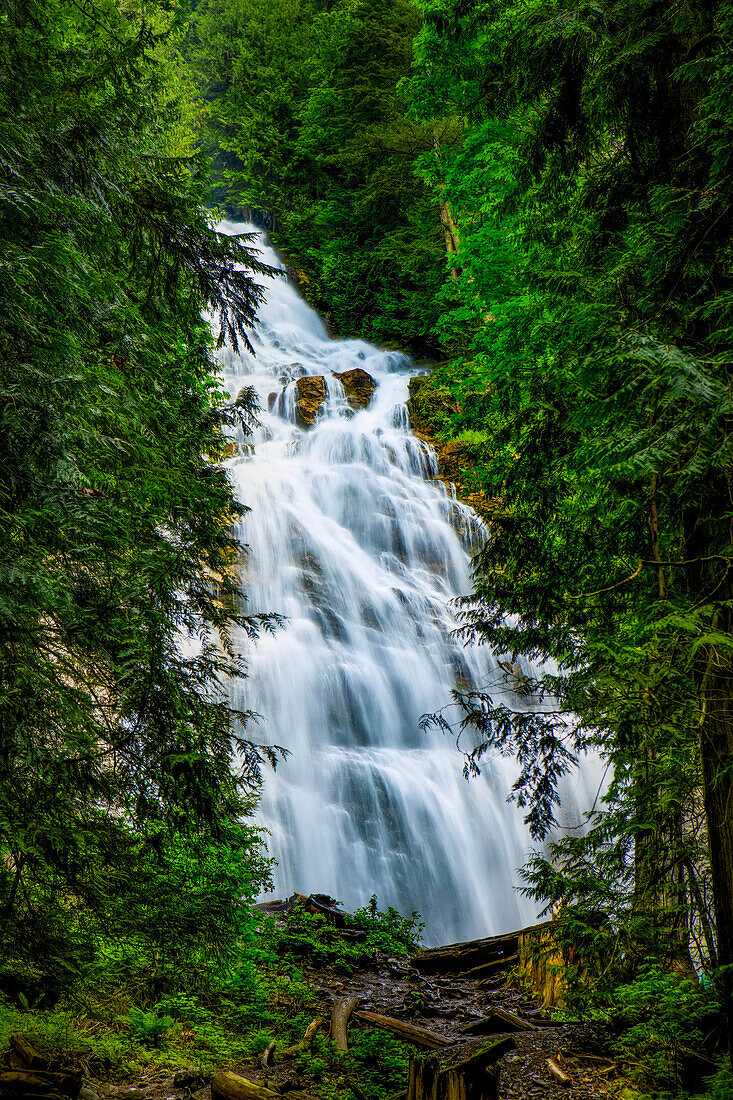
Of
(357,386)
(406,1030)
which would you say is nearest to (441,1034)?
(406,1030)

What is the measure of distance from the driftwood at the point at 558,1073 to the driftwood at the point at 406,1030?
75cm

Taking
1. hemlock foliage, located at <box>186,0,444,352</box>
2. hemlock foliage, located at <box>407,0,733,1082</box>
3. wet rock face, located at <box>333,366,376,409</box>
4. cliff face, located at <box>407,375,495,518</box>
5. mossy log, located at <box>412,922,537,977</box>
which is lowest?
mossy log, located at <box>412,922,537,977</box>

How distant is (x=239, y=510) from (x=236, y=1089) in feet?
12.8

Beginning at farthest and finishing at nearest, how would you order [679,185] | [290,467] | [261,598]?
[290,467] < [261,598] < [679,185]

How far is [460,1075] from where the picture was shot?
2.80 metres

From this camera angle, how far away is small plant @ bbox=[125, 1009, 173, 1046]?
172 inches

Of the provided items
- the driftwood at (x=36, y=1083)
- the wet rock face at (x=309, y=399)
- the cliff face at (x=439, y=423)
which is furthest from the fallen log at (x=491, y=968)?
the wet rock face at (x=309, y=399)

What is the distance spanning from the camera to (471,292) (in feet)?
39.9

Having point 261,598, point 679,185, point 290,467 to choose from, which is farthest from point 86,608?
point 290,467

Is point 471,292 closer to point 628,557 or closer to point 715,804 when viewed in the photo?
point 628,557

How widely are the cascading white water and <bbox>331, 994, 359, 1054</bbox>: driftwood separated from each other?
11.7 feet

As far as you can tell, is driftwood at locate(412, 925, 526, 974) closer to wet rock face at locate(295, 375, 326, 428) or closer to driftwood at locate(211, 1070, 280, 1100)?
driftwood at locate(211, 1070, 280, 1100)

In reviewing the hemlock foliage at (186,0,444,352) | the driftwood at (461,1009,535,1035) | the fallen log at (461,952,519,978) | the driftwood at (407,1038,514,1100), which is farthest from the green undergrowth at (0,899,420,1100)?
the hemlock foliage at (186,0,444,352)

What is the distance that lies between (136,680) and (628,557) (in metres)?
3.31
